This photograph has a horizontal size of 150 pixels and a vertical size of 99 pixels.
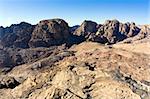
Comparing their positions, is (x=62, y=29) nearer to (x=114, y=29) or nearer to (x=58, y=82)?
(x=114, y=29)

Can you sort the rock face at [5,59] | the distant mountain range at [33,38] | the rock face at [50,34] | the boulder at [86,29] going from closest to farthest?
1. the rock face at [5,59]
2. the distant mountain range at [33,38]
3. the rock face at [50,34]
4. the boulder at [86,29]

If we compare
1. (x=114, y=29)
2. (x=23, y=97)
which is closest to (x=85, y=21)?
(x=114, y=29)

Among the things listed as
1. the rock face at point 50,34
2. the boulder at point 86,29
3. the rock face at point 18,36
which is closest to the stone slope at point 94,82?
the rock face at point 50,34

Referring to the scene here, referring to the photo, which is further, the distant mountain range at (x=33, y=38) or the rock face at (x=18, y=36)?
the rock face at (x=18, y=36)

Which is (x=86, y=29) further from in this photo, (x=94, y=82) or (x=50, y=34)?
(x=94, y=82)

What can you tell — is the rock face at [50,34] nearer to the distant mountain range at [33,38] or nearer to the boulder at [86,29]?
the distant mountain range at [33,38]

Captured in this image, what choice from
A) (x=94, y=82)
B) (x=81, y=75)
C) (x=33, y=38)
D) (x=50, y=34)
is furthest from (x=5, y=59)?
(x=94, y=82)

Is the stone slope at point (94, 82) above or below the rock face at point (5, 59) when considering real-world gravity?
above
